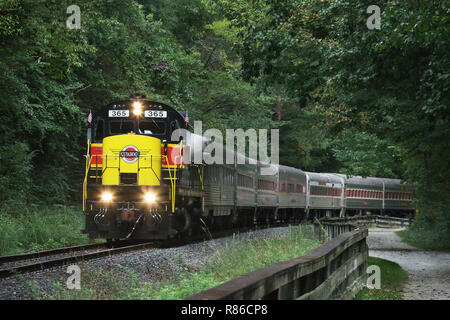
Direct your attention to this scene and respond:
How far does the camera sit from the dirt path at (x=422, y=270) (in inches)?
447

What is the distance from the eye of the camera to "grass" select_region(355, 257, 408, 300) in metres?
10.6

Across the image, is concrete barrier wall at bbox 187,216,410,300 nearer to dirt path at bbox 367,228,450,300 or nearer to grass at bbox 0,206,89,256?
dirt path at bbox 367,228,450,300

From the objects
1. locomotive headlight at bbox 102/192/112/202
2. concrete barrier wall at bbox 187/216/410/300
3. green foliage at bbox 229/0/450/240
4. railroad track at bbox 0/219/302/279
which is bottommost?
railroad track at bbox 0/219/302/279

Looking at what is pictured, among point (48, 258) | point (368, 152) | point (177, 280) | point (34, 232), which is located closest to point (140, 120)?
point (34, 232)

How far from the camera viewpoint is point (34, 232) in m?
17.6

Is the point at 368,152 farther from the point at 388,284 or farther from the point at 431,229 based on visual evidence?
the point at 388,284

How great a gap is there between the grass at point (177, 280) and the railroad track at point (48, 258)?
1489mm

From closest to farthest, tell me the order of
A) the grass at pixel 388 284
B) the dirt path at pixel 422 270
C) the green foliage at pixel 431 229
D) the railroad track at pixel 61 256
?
the grass at pixel 388 284
the dirt path at pixel 422 270
the railroad track at pixel 61 256
the green foliage at pixel 431 229

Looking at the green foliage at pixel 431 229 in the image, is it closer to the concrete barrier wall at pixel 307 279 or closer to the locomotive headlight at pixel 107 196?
the locomotive headlight at pixel 107 196

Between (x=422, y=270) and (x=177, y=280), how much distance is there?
27.1ft

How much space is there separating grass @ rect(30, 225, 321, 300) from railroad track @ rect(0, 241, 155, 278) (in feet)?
4.89

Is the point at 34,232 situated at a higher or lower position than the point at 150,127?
lower

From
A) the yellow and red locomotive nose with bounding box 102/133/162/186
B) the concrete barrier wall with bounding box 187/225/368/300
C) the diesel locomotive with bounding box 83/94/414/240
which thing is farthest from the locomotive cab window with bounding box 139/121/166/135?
the concrete barrier wall with bounding box 187/225/368/300

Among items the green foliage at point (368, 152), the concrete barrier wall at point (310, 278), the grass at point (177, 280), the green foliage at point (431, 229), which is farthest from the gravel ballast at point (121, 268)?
the green foliage at point (368, 152)
